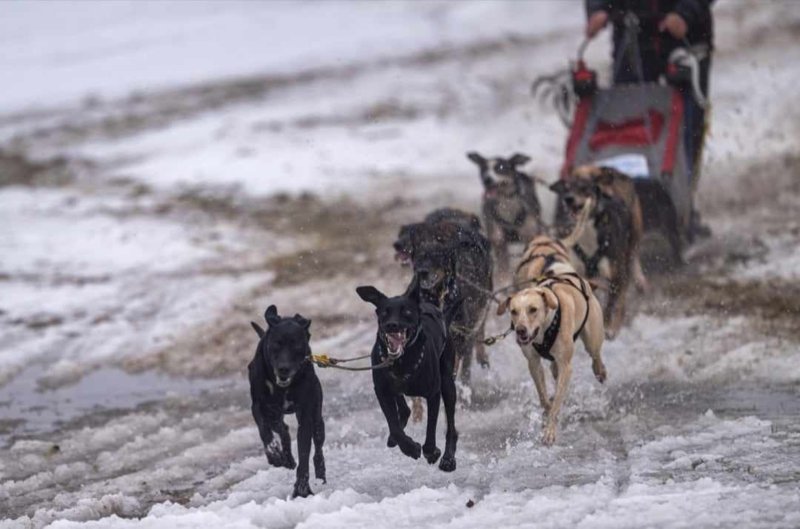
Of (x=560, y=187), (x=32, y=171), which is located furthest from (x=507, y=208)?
(x=32, y=171)

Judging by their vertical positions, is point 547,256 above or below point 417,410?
above

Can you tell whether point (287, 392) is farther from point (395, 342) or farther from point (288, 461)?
point (395, 342)

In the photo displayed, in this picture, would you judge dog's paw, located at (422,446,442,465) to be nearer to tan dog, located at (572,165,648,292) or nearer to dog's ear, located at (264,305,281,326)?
dog's ear, located at (264,305,281,326)

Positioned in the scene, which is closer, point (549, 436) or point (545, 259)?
point (549, 436)

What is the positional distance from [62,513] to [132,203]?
29.4ft

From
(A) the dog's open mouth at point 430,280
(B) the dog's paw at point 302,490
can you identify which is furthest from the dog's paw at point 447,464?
(A) the dog's open mouth at point 430,280

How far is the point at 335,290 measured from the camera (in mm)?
9258

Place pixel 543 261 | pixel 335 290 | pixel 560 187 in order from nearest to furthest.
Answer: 1. pixel 543 261
2. pixel 560 187
3. pixel 335 290

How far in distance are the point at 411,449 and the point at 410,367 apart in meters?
0.36

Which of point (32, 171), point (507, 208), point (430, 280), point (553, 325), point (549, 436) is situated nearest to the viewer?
point (549, 436)

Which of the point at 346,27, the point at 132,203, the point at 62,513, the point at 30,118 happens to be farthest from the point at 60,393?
the point at 346,27

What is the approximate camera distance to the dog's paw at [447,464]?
17.4ft

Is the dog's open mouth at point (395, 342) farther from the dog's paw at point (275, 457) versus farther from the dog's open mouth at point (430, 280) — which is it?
the dog's open mouth at point (430, 280)

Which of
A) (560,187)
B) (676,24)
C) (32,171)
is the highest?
(32,171)
